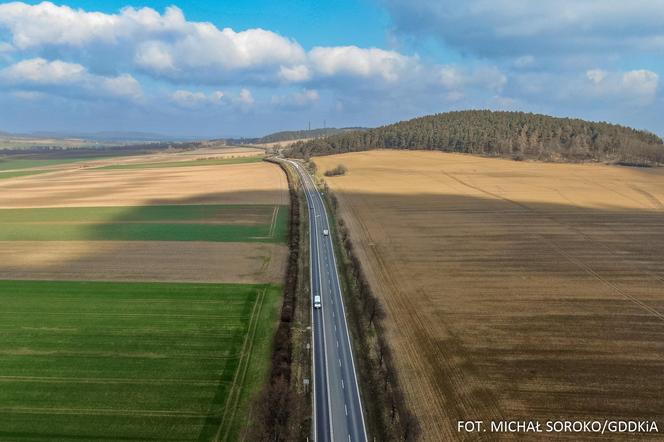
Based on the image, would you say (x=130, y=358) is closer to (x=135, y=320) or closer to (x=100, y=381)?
(x=100, y=381)

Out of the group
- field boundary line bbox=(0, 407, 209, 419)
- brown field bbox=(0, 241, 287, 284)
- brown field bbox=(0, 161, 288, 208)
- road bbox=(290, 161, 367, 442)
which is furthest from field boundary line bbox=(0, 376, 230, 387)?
brown field bbox=(0, 161, 288, 208)

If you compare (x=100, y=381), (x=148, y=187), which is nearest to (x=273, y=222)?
(x=100, y=381)

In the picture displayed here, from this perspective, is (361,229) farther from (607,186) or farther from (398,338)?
(607,186)

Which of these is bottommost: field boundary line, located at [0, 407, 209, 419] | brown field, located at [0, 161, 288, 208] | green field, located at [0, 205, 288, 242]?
field boundary line, located at [0, 407, 209, 419]

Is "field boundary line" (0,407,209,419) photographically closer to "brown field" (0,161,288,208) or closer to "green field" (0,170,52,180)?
"brown field" (0,161,288,208)

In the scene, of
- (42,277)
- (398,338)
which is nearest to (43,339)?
(42,277)
